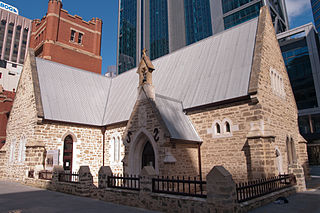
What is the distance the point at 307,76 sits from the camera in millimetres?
45625

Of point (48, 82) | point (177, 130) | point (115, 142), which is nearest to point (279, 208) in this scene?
point (177, 130)

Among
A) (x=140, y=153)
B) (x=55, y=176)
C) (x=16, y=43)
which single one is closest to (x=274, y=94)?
(x=140, y=153)

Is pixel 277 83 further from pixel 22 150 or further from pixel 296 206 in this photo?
pixel 22 150

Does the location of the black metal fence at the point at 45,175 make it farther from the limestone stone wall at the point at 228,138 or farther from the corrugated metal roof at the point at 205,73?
the limestone stone wall at the point at 228,138

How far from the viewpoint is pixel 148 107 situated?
1395cm

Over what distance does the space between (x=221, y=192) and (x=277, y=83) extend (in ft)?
39.9

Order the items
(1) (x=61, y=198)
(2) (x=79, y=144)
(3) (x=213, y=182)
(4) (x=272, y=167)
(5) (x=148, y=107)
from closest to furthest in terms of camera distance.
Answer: (3) (x=213, y=182), (1) (x=61, y=198), (4) (x=272, y=167), (5) (x=148, y=107), (2) (x=79, y=144)

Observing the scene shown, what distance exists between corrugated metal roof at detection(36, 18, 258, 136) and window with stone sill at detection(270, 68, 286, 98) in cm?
206

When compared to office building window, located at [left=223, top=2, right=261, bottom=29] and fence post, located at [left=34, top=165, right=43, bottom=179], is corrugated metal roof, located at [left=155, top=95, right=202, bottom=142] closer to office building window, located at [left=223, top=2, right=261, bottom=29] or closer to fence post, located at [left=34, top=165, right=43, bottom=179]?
fence post, located at [left=34, top=165, right=43, bottom=179]

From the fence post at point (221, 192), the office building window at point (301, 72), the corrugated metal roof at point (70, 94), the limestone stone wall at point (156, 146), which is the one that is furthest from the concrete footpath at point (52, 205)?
the office building window at point (301, 72)

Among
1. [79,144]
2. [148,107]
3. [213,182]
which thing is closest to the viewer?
[213,182]

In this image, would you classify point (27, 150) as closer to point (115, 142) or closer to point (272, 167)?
point (115, 142)

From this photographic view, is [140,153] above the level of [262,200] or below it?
above

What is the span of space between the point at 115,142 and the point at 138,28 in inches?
3355
